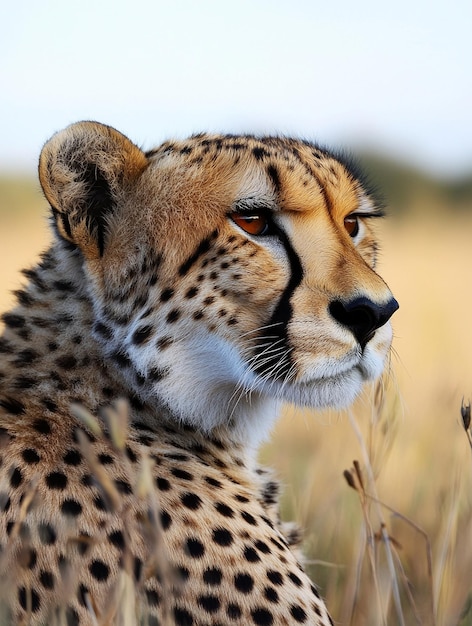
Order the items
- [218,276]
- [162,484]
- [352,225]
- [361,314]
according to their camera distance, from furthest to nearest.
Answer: [352,225]
[218,276]
[361,314]
[162,484]

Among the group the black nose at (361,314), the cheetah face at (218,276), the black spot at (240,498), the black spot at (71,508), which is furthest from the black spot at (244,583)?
the black nose at (361,314)

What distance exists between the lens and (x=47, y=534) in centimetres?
189

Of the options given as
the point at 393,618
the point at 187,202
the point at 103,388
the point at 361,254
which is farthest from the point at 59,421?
the point at 393,618

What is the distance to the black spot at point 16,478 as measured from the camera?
6.28 feet

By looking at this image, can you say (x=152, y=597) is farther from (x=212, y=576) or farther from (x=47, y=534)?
(x=47, y=534)

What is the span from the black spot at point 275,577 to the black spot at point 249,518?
12 cm

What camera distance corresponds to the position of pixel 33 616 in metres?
1.82

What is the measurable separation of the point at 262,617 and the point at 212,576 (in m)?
0.12

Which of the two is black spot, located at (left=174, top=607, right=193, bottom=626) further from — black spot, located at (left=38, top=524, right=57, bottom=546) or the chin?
the chin

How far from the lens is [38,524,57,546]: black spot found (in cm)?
189

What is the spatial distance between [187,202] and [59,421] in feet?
1.89

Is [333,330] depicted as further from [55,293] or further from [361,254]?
[55,293]

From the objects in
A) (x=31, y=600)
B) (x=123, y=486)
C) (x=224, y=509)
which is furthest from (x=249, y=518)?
(x=31, y=600)

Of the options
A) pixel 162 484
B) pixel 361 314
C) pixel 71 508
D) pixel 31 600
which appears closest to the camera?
pixel 31 600
